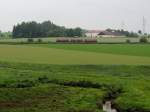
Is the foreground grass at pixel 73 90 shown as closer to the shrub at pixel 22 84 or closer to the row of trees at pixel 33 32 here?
the shrub at pixel 22 84

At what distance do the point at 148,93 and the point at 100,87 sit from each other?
4.89 m

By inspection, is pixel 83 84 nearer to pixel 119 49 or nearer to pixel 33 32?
pixel 119 49

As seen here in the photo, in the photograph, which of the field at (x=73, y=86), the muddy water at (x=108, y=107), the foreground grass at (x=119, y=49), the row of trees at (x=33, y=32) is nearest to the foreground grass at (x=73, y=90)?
the field at (x=73, y=86)

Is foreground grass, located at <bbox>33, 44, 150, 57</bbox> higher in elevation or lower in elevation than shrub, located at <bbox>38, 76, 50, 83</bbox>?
higher

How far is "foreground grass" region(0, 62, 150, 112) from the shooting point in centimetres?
2672

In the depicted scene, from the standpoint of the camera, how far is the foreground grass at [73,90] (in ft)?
87.7

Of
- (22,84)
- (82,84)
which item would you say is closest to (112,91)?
(82,84)

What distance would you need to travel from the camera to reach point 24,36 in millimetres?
143125

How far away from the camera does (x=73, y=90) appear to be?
109ft

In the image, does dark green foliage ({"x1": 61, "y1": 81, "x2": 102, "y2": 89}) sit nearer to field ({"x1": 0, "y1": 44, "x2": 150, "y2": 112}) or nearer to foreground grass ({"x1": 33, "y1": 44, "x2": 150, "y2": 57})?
field ({"x1": 0, "y1": 44, "x2": 150, "y2": 112})

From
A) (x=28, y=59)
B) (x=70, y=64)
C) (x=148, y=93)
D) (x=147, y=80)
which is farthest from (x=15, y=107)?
(x=28, y=59)

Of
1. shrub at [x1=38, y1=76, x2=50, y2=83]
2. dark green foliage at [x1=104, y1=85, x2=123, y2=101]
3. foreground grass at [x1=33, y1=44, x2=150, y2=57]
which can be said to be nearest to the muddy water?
dark green foliage at [x1=104, y1=85, x2=123, y2=101]

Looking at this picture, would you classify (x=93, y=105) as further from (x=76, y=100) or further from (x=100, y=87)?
(x=100, y=87)

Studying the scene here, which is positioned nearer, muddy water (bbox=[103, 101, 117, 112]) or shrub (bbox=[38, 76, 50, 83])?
muddy water (bbox=[103, 101, 117, 112])
